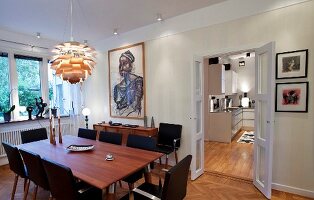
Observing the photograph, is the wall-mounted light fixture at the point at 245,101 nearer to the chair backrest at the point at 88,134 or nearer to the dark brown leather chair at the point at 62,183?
the chair backrest at the point at 88,134

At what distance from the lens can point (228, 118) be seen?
17.1ft

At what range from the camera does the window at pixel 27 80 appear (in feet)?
14.0

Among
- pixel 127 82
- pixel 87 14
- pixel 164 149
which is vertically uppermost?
pixel 87 14

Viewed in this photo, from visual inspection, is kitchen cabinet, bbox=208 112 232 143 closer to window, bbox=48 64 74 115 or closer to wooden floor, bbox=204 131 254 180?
wooden floor, bbox=204 131 254 180

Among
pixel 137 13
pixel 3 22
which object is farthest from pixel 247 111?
pixel 3 22

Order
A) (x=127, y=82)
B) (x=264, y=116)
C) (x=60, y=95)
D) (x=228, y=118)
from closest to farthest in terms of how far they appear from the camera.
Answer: (x=264, y=116), (x=127, y=82), (x=60, y=95), (x=228, y=118)

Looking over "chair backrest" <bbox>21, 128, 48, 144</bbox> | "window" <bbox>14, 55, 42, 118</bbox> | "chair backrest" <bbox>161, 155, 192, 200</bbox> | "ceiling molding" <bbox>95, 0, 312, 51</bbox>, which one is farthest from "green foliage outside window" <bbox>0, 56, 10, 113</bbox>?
"chair backrest" <bbox>161, 155, 192, 200</bbox>

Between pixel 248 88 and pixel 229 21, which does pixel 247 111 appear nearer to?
pixel 248 88

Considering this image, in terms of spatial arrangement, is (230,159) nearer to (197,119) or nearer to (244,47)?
(197,119)

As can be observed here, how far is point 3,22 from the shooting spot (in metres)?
3.53

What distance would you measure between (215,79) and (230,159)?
253cm

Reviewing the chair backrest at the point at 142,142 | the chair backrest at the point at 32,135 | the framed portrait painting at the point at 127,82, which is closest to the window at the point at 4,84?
the chair backrest at the point at 32,135

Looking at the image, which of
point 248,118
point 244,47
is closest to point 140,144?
point 244,47

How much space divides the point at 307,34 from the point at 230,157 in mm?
2738
